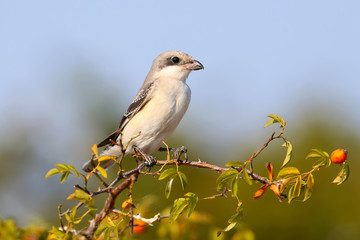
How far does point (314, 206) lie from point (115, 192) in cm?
786

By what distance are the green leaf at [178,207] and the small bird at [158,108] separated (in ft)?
7.42

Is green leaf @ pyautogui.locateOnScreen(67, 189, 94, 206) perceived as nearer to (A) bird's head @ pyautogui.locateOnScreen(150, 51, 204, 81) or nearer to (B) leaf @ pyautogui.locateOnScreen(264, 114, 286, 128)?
(B) leaf @ pyautogui.locateOnScreen(264, 114, 286, 128)

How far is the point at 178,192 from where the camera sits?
11.6 metres

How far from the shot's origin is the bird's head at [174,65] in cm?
638

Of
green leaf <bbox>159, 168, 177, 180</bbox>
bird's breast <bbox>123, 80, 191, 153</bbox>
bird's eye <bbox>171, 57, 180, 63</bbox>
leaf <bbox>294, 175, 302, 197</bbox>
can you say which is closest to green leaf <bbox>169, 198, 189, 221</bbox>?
green leaf <bbox>159, 168, 177, 180</bbox>

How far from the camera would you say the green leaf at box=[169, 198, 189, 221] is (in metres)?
3.06

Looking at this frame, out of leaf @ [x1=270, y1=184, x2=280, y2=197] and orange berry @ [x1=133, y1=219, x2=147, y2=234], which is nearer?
leaf @ [x1=270, y1=184, x2=280, y2=197]

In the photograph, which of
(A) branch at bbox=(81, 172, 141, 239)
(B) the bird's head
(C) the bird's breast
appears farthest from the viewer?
(B) the bird's head

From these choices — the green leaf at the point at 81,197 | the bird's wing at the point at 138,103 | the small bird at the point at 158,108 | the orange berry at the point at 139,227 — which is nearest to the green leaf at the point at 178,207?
the green leaf at the point at 81,197

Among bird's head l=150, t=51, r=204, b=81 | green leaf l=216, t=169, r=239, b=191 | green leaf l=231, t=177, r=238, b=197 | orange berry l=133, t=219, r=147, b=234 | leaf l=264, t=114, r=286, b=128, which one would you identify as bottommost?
orange berry l=133, t=219, r=147, b=234

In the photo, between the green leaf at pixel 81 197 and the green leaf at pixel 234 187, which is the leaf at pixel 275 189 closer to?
the green leaf at pixel 234 187

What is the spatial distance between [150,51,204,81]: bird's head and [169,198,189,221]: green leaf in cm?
331

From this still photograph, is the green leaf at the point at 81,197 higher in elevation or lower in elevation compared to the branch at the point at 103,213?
higher

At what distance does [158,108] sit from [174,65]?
99 centimetres
